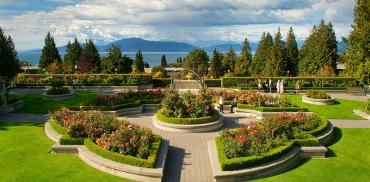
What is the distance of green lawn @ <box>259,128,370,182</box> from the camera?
1409 centimetres

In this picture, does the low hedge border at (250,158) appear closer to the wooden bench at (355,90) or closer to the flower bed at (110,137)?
the flower bed at (110,137)

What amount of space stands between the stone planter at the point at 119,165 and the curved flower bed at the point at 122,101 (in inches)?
273

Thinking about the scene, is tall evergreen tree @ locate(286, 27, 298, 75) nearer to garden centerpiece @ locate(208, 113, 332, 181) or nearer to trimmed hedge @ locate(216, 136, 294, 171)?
garden centerpiece @ locate(208, 113, 332, 181)

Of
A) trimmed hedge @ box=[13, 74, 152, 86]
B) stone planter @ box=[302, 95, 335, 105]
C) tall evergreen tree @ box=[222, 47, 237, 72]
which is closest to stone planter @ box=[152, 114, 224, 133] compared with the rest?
stone planter @ box=[302, 95, 335, 105]

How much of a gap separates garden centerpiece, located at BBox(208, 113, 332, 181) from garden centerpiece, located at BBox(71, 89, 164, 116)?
9.28m

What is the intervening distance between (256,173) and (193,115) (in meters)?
7.26

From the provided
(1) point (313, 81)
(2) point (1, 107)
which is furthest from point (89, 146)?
(1) point (313, 81)

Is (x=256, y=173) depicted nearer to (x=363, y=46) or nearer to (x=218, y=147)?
(x=218, y=147)

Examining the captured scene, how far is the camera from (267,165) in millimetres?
14281

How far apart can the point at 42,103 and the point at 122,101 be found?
7525 millimetres

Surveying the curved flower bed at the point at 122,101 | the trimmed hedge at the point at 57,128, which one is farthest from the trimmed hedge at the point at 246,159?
the curved flower bed at the point at 122,101

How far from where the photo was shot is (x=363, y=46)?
2870cm

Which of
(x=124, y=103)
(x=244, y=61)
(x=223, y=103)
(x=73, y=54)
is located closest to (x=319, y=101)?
(x=223, y=103)

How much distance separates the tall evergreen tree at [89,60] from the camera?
5272 centimetres
